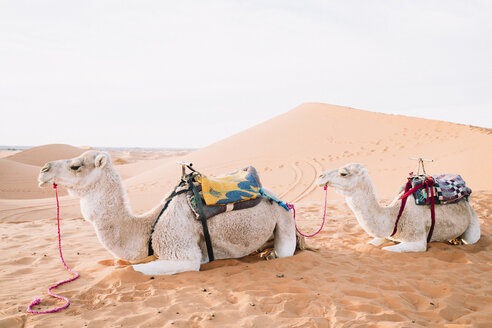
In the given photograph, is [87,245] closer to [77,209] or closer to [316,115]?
[77,209]

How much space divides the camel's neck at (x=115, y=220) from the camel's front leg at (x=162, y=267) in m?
0.14

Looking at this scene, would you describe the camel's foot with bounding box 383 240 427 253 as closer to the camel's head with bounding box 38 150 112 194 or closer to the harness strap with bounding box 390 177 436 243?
the harness strap with bounding box 390 177 436 243

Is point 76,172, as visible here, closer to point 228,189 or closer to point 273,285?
point 228,189

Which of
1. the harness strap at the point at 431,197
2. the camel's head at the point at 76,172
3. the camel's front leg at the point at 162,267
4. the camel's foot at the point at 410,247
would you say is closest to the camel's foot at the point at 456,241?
the harness strap at the point at 431,197

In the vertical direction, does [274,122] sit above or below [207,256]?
above

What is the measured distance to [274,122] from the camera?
28.9m

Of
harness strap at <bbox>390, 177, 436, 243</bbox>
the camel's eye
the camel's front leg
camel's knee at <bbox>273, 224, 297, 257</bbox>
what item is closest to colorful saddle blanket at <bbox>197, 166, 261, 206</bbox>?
camel's knee at <bbox>273, 224, 297, 257</bbox>

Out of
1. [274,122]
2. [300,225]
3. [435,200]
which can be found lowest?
[300,225]

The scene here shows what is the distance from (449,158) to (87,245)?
49.2 ft

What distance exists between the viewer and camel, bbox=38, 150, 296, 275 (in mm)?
3350

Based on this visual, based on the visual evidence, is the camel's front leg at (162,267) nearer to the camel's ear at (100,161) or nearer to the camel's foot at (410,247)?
the camel's ear at (100,161)

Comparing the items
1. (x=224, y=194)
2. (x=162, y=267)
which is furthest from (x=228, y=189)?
(x=162, y=267)

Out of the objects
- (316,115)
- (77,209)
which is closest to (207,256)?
(77,209)

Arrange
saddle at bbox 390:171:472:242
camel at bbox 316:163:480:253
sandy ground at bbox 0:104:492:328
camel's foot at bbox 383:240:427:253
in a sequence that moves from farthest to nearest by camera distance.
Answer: saddle at bbox 390:171:472:242 < camel's foot at bbox 383:240:427:253 < camel at bbox 316:163:480:253 < sandy ground at bbox 0:104:492:328
